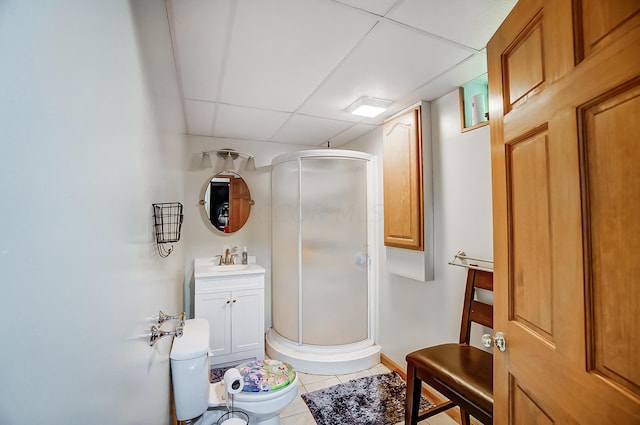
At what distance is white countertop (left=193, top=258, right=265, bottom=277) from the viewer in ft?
8.99

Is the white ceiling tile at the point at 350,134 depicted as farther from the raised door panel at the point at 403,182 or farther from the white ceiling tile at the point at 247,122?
the white ceiling tile at the point at 247,122

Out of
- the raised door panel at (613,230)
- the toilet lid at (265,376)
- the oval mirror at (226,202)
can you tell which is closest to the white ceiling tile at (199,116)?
the oval mirror at (226,202)

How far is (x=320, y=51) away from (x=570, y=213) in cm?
143

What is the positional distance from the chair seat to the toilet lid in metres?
0.81

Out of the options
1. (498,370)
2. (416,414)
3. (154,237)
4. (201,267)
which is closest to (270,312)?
(201,267)

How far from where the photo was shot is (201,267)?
3100 mm

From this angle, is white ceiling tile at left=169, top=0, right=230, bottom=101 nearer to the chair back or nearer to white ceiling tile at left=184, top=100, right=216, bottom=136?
white ceiling tile at left=184, top=100, right=216, bottom=136

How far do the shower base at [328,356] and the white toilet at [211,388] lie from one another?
0.82 m

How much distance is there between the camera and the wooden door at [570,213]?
1.99 feet

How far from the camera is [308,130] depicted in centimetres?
308

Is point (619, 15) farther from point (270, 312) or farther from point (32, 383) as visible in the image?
point (270, 312)

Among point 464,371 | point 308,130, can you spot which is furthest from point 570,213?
point 308,130

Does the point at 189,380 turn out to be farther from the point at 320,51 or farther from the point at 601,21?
the point at 601,21

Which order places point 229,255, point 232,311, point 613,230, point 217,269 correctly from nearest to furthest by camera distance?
point 613,230 → point 232,311 → point 217,269 → point 229,255
